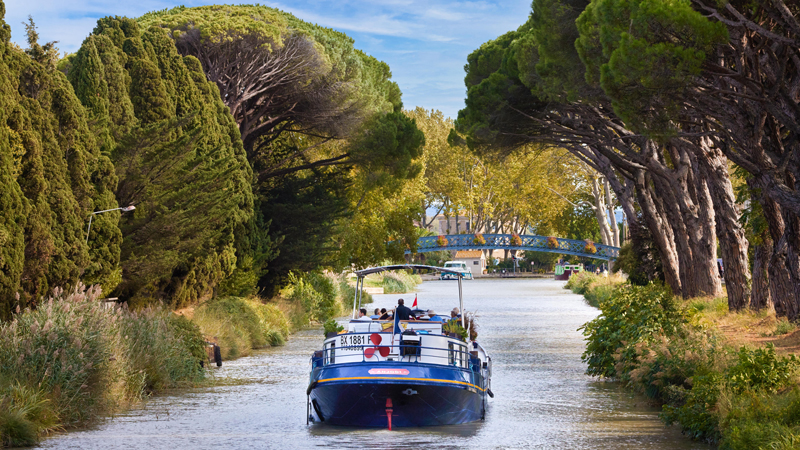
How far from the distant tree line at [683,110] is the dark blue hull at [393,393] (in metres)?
6.27

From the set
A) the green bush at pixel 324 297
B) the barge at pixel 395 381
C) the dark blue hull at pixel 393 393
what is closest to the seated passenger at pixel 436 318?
the barge at pixel 395 381

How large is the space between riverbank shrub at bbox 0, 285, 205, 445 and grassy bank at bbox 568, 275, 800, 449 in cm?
906

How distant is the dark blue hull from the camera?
Result: 15.0 m

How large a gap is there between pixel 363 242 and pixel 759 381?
34.8 m

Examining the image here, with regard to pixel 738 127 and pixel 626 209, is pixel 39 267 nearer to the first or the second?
pixel 738 127

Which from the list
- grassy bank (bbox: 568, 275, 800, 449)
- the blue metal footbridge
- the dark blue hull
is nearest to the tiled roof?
the blue metal footbridge

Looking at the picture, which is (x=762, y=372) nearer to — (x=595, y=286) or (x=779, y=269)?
(x=779, y=269)

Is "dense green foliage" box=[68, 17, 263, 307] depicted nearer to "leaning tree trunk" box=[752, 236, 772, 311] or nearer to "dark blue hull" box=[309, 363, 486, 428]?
"dark blue hull" box=[309, 363, 486, 428]

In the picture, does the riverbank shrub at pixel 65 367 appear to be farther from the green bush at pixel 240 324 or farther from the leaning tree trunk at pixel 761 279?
the leaning tree trunk at pixel 761 279

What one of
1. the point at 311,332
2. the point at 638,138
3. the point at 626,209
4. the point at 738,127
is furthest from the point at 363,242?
the point at 738,127

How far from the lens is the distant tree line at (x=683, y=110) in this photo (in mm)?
16938

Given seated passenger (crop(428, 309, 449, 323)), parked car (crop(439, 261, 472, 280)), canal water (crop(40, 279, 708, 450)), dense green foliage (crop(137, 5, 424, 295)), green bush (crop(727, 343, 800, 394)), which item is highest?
dense green foliage (crop(137, 5, 424, 295))

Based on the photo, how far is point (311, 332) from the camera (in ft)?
124

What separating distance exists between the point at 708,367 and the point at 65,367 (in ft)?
32.1
